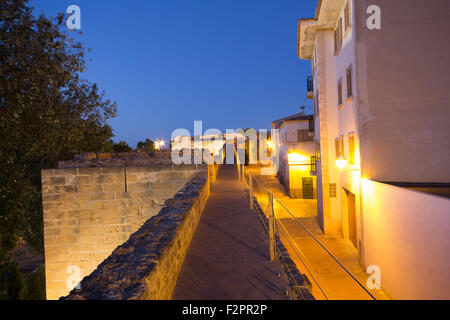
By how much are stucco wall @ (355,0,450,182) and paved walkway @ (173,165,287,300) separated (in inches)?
204

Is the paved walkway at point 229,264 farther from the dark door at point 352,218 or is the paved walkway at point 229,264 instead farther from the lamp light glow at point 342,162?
the dark door at point 352,218

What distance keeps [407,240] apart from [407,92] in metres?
5.13

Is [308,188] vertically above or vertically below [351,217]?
above

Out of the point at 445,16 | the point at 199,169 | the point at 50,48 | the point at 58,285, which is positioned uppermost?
the point at 445,16

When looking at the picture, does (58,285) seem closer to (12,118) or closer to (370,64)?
(12,118)

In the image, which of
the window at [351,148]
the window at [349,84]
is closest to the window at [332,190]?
the window at [351,148]

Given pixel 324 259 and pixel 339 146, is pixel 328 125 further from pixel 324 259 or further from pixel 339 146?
pixel 324 259


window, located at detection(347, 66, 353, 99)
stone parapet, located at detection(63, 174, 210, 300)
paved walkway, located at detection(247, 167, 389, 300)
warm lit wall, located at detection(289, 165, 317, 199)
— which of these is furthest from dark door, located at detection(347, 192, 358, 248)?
warm lit wall, located at detection(289, 165, 317, 199)

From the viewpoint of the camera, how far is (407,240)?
6.76 meters

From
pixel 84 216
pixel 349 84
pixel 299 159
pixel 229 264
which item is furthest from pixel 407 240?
pixel 299 159
